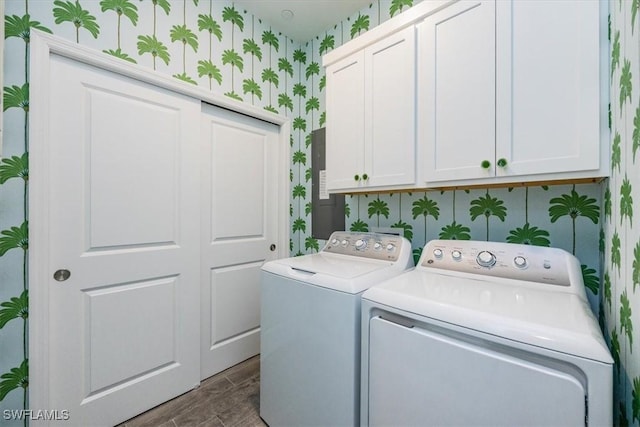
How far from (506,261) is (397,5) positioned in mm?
1761

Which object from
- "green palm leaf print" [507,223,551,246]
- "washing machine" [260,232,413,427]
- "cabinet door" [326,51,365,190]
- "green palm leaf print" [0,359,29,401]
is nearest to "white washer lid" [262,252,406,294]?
"washing machine" [260,232,413,427]

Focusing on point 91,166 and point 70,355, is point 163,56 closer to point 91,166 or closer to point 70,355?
point 91,166

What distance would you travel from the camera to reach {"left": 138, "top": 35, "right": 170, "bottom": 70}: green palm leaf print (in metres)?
1.57

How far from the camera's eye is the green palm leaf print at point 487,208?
1.43 m

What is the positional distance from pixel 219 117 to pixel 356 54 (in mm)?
1065

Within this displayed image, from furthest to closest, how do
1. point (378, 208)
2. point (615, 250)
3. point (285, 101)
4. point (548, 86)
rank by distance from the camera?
point (285, 101) < point (378, 208) < point (548, 86) < point (615, 250)

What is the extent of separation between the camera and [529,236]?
135cm

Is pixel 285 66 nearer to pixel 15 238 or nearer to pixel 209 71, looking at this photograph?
pixel 209 71

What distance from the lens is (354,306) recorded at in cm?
107

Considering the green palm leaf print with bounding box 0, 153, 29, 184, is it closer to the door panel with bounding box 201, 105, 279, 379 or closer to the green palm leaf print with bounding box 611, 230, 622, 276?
the door panel with bounding box 201, 105, 279, 379

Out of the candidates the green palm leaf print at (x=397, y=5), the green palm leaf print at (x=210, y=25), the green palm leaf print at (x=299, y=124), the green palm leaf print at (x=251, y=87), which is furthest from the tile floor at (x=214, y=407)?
the green palm leaf print at (x=397, y=5)

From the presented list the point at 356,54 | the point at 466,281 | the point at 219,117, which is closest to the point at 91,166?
the point at 219,117

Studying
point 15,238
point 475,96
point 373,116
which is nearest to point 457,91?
point 475,96

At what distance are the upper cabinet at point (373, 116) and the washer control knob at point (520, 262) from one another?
564 millimetres
